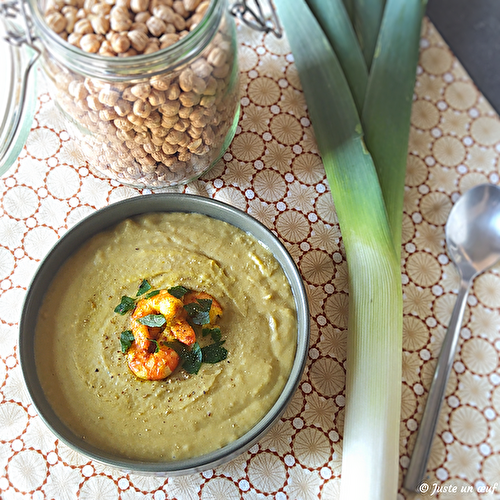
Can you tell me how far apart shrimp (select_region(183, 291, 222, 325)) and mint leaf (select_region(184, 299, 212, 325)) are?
0.02 metres

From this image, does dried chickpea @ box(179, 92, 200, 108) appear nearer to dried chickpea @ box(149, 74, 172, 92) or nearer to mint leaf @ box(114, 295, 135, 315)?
dried chickpea @ box(149, 74, 172, 92)

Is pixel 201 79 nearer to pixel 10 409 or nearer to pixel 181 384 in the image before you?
pixel 181 384

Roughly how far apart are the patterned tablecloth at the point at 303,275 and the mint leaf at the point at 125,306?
1.17ft

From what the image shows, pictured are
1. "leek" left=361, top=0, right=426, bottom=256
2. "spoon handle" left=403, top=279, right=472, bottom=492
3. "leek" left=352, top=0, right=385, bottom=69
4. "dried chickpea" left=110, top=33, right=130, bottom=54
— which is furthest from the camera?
"leek" left=352, top=0, right=385, bottom=69

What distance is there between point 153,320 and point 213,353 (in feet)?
0.56

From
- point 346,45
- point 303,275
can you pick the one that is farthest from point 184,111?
point 346,45

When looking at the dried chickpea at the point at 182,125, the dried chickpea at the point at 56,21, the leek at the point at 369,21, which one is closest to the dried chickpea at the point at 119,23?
the dried chickpea at the point at 56,21

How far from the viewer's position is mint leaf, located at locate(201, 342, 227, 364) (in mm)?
1340

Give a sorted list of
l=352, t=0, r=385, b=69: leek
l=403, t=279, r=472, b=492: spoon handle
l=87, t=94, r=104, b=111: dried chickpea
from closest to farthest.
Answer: l=87, t=94, r=104, b=111: dried chickpea → l=403, t=279, r=472, b=492: spoon handle → l=352, t=0, r=385, b=69: leek

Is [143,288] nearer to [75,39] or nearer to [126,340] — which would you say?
[126,340]

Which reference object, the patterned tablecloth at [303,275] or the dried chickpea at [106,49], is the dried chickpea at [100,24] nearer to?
the dried chickpea at [106,49]

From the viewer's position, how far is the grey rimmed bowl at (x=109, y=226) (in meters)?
1.26

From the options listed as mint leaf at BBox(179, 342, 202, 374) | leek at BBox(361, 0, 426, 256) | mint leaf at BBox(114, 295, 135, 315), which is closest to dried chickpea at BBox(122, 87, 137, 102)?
mint leaf at BBox(114, 295, 135, 315)

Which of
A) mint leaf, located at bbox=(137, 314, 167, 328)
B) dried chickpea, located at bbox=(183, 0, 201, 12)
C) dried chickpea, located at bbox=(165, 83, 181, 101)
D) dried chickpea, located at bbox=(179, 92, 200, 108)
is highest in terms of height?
dried chickpea, located at bbox=(183, 0, 201, 12)
